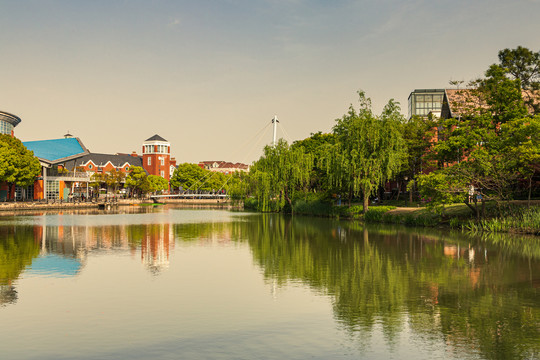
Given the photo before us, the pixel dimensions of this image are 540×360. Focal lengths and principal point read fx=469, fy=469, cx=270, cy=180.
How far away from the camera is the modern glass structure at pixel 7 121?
77000mm

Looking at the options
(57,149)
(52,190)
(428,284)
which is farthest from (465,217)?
(57,149)

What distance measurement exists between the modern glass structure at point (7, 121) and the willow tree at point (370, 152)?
60.5 meters

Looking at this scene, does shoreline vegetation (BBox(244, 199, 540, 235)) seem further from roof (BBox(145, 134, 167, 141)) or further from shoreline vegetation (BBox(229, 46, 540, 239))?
roof (BBox(145, 134, 167, 141))

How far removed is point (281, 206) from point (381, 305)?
41.7m

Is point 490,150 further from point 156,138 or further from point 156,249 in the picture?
point 156,138

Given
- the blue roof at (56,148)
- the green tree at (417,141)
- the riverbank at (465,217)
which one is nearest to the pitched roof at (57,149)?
the blue roof at (56,148)

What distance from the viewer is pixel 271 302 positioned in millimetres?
11906

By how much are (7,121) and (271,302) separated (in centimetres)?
8199

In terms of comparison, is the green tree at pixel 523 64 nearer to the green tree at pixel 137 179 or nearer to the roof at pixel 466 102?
the roof at pixel 466 102

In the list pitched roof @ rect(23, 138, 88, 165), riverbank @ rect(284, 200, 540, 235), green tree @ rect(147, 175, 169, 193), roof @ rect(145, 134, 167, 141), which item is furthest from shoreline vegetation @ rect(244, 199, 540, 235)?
roof @ rect(145, 134, 167, 141)

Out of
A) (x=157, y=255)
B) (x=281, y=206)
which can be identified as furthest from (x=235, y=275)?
(x=281, y=206)

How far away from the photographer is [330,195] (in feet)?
161

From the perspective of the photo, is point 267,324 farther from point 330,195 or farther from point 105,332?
point 330,195

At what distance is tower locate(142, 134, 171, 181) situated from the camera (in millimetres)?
132125
